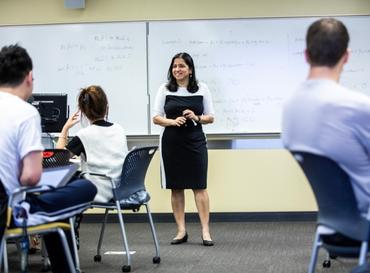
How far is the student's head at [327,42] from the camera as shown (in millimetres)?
2201

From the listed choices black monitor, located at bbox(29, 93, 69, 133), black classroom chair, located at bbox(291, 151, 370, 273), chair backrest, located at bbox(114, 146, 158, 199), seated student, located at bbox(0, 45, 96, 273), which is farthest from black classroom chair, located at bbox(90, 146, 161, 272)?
black classroom chair, located at bbox(291, 151, 370, 273)

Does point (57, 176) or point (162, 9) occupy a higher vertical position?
point (162, 9)

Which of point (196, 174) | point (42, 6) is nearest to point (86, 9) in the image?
point (42, 6)

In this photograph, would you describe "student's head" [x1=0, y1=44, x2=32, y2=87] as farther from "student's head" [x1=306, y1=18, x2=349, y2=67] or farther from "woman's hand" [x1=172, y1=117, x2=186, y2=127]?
"woman's hand" [x1=172, y1=117, x2=186, y2=127]

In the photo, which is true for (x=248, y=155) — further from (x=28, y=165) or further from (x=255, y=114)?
(x=28, y=165)

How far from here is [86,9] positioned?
251 inches

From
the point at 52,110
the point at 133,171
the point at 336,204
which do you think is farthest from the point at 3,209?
the point at 52,110

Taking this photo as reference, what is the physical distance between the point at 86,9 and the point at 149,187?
1838 mm

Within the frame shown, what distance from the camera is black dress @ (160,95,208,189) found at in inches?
197

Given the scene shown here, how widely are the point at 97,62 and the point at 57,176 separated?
3474mm

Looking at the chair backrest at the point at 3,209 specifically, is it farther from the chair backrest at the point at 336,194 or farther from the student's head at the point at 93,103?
the student's head at the point at 93,103

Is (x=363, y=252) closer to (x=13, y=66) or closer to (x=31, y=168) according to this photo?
(x=31, y=168)

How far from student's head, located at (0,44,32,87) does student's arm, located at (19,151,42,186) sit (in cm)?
36

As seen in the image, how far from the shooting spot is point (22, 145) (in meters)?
2.65
